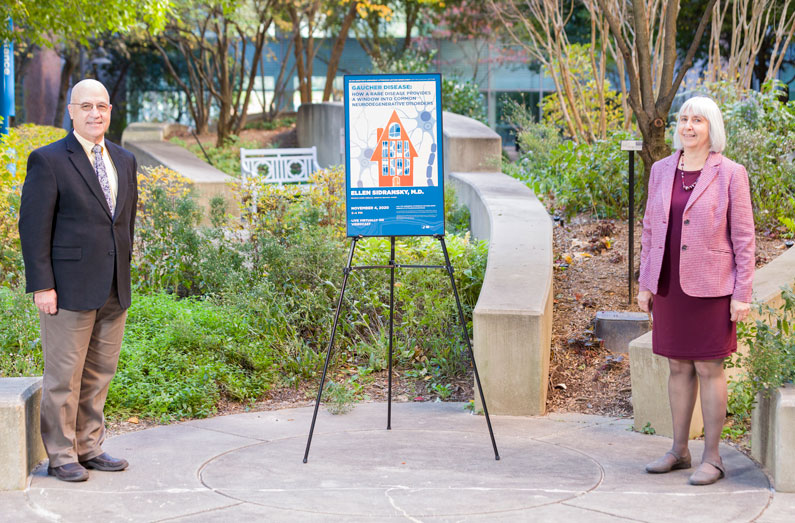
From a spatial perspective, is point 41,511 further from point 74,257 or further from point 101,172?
point 101,172

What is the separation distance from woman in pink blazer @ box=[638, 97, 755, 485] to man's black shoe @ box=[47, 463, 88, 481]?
3.02 meters

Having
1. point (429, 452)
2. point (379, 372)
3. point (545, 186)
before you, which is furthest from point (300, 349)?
point (545, 186)

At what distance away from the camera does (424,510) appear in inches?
172

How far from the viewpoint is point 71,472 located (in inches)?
188

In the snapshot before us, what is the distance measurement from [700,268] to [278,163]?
12.0 m

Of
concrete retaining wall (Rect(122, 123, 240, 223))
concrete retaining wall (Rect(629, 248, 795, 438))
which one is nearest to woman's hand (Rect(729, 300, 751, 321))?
concrete retaining wall (Rect(629, 248, 795, 438))

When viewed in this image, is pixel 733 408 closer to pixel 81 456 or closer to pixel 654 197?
pixel 654 197

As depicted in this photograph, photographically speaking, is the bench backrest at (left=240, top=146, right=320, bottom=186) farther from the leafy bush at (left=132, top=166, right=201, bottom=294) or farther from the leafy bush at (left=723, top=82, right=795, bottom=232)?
the leafy bush at (left=723, top=82, right=795, bottom=232)

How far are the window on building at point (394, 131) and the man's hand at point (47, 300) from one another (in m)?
2.23

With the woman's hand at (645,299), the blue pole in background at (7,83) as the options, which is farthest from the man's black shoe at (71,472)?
the blue pole in background at (7,83)

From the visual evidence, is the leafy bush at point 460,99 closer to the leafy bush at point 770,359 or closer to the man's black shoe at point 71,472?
the leafy bush at point 770,359

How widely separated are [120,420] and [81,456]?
1.11 metres

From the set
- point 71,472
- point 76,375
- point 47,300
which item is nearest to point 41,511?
point 71,472

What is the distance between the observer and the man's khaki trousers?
4750 millimetres
